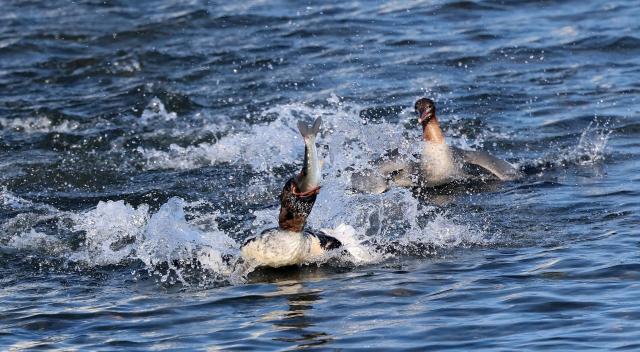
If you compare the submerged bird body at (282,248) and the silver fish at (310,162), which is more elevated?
the silver fish at (310,162)

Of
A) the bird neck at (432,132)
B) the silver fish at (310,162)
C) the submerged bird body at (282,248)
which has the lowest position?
the submerged bird body at (282,248)

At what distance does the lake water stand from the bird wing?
0.55ft

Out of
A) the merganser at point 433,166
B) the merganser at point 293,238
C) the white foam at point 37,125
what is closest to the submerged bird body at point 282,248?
the merganser at point 293,238

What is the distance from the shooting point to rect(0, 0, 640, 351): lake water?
774 cm

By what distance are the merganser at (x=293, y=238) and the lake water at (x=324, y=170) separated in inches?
4.9

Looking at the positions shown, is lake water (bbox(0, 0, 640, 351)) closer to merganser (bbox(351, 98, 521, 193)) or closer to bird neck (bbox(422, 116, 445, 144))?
merganser (bbox(351, 98, 521, 193))

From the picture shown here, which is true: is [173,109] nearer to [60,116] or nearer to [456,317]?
[60,116]

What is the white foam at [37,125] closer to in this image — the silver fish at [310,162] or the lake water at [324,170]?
the lake water at [324,170]

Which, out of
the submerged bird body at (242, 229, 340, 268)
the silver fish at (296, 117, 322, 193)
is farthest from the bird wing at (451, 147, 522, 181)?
the silver fish at (296, 117, 322, 193)

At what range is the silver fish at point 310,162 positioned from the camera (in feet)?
25.5

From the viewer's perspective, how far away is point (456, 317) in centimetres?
757

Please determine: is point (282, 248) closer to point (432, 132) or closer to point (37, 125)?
point (432, 132)

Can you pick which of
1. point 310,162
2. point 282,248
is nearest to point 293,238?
point 282,248

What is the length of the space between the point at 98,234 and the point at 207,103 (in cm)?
511
